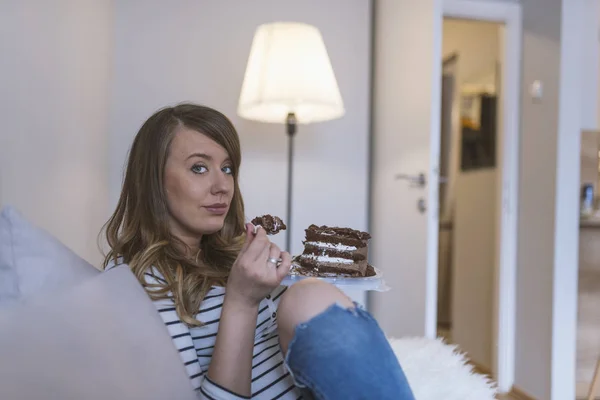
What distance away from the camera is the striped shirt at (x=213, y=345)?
947mm

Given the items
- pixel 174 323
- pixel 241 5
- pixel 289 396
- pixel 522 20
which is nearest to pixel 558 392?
pixel 522 20

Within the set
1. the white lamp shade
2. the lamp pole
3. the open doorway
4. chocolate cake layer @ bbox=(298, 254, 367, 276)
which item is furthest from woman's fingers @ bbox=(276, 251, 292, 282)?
the open doorway

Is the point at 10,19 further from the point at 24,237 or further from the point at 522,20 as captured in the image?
the point at 522,20

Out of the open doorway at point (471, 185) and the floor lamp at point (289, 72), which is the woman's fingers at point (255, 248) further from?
the open doorway at point (471, 185)

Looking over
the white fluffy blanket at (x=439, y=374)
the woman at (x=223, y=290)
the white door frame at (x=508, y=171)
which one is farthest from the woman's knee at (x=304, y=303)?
the white door frame at (x=508, y=171)

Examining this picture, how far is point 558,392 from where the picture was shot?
2.45 m

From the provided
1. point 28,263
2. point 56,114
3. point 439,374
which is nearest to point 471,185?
point 439,374

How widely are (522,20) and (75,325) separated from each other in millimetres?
2644

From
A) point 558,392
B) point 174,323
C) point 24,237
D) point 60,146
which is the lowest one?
point 558,392

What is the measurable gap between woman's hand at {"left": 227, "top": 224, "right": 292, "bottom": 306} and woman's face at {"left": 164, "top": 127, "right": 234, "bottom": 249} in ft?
0.78

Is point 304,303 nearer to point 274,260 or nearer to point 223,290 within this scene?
point 274,260

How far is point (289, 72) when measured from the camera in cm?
225

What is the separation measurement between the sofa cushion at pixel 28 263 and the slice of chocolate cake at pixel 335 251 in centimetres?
67

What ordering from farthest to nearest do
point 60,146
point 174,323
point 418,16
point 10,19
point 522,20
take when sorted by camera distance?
point 522,20
point 418,16
point 60,146
point 10,19
point 174,323
